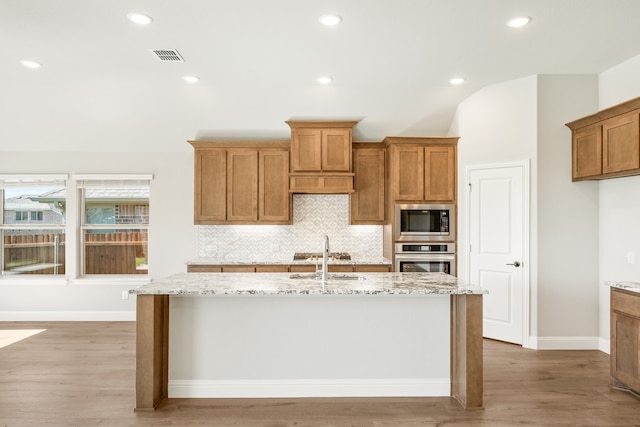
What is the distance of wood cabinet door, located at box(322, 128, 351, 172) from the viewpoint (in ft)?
16.8

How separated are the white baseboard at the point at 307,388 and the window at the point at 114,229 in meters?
3.24

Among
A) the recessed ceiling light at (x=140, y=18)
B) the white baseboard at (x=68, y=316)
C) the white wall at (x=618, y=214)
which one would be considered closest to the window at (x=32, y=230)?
the white baseboard at (x=68, y=316)

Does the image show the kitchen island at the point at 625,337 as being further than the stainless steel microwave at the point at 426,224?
No

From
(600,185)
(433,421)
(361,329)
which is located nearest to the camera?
(433,421)

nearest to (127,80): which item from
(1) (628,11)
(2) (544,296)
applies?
(1) (628,11)

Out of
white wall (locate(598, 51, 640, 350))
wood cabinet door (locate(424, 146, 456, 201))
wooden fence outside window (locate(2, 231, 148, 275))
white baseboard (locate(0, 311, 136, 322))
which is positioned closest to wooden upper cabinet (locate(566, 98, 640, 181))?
white wall (locate(598, 51, 640, 350))

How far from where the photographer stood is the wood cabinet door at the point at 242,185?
17.3 ft

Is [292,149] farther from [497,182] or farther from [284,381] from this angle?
[284,381]

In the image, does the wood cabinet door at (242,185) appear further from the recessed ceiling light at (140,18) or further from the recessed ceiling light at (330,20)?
the recessed ceiling light at (330,20)

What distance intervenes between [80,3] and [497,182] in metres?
4.18

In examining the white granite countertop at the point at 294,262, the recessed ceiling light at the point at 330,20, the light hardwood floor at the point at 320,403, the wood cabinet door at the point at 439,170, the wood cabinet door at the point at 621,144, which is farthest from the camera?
the wood cabinet door at the point at 439,170

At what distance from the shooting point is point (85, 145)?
5492mm

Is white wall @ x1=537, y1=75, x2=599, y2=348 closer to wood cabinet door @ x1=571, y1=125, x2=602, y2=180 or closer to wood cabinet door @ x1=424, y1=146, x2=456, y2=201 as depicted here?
wood cabinet door @ x1=571, y1=125, x2=602, y2=180

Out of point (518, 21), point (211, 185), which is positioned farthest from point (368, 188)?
point (518, 21)
